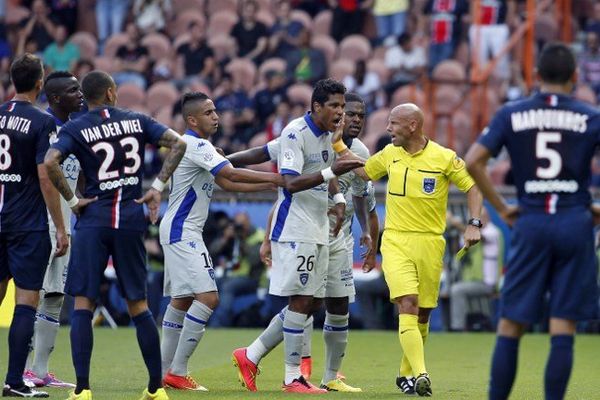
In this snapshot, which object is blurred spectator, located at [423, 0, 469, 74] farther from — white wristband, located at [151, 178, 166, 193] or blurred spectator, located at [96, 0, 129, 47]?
white wristband, located at [151, 178, 166, 193]

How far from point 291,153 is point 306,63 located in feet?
45.1

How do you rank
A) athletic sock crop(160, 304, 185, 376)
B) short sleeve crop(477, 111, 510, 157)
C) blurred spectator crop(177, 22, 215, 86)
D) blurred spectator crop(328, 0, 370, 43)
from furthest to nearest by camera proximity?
blurred spectator crop(328, 0, 370, 43)
blurred spectator crop(177, 22, 215, 86)
athletic sock crop(160, 304, 185, 376)
short sleeve crop(477, 111, 510, 157)

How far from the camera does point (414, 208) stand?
10.4 meters

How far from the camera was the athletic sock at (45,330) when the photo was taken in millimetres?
10820

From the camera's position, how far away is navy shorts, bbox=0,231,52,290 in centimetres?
941

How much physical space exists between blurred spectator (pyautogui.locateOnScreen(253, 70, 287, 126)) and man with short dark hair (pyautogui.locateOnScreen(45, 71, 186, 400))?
13.8 meters

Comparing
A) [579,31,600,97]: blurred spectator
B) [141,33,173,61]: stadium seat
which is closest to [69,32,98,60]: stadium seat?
[141,33,173,61]: stadium seat

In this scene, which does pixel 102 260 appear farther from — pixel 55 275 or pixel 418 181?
pixel 418 181

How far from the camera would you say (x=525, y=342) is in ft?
54.1

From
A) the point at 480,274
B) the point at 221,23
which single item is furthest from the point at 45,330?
the point at 221,23

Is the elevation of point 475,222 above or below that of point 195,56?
below

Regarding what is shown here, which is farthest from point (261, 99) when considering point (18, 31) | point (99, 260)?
point (99, 260)

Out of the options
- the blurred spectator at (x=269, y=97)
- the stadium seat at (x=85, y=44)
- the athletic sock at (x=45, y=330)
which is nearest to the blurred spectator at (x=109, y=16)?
the stadium seat at (x=85, y=44)

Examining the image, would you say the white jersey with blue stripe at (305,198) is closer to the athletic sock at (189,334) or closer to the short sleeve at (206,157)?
the short sleeve at (206,157)
